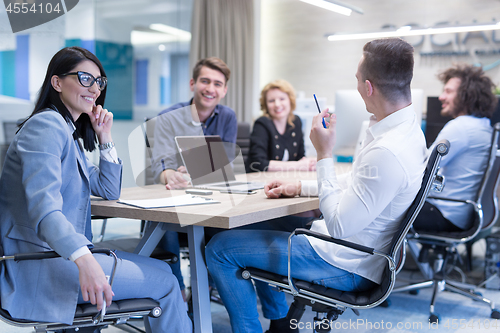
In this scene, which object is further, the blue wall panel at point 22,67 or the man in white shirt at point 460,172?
the blue wall panel at point 22,67

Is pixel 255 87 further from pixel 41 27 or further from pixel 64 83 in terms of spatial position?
pixel 64 83

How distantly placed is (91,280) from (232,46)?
544cm

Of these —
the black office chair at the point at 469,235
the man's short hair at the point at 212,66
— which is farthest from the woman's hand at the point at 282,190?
the man's short hair at the point at 212,66

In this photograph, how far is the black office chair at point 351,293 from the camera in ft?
4.82

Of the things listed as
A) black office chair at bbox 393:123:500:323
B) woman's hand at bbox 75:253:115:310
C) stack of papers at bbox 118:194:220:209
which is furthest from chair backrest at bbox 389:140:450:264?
black office chair at bbox 393:123:500:323

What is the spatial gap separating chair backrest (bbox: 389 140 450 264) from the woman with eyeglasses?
2.44 ft

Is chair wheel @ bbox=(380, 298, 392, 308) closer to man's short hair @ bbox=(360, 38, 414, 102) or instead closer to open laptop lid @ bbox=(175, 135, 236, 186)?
open laptop lid @ bbox=(175, 135, 236, 186)

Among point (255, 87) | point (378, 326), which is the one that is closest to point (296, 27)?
Result: point (255, 87)

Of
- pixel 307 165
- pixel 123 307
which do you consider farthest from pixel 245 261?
pixel 307 165

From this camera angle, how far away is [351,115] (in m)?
3.31

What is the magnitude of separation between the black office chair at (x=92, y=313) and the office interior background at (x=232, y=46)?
7.77 ft

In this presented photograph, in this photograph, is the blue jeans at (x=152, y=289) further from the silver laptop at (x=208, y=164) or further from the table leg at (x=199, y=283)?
the silver laptop at (x=208, y=164)

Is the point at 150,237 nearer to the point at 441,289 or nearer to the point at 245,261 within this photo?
the point at 245,261

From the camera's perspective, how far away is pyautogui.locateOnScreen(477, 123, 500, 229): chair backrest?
258 centimetres
